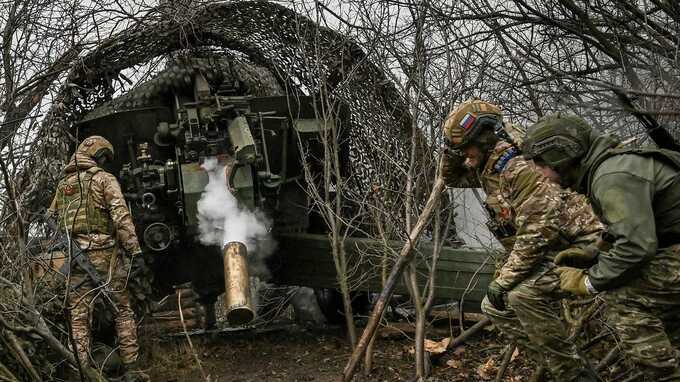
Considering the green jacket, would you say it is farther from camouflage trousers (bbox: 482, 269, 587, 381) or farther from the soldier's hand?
camouflage trousers (bbox: 482, 269, 587, 381)

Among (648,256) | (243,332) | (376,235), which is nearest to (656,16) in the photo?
(376,235)

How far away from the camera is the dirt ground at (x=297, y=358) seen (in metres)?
7.10

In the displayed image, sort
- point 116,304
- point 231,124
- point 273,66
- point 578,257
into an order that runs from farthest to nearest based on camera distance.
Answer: point 273,66, point 231,124, point 116,304, point 578,257

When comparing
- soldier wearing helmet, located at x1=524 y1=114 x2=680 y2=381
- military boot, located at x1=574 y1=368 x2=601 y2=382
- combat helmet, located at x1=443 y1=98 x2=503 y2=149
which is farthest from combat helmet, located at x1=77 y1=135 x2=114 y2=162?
military boot, located at x1=574 y1=368 x2=601 y2=382

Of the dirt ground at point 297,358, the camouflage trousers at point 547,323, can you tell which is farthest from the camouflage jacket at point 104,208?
the camouflage trousers at point 547,323

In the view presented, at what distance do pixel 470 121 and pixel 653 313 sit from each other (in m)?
1.65

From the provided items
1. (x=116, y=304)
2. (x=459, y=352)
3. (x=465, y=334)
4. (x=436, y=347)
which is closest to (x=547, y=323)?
(x=465, y=334)

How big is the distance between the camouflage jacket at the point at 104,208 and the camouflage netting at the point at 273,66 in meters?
0.42

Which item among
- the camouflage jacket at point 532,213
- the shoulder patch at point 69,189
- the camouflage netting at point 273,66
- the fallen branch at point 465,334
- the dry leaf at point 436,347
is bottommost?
the dry leaf at point 436,347

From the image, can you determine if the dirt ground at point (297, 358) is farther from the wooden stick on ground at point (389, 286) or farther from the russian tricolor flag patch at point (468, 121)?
the russian tricolor flag patch at point (468, 121)

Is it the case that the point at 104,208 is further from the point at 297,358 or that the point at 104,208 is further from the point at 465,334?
the point at 465,334

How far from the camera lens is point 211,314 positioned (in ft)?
34.3

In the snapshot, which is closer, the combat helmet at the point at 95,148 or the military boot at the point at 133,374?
the military boot at the point at 133,374

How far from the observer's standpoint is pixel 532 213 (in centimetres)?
502
